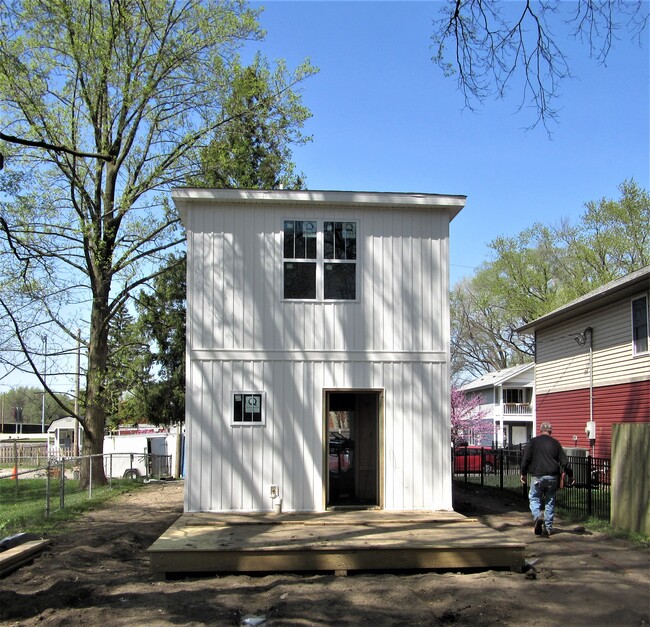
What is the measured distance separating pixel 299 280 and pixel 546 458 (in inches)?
187

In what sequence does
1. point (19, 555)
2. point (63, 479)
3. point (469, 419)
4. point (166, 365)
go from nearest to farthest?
point (19, 555), point (63, 479), point (166, 365), point (469, 419)

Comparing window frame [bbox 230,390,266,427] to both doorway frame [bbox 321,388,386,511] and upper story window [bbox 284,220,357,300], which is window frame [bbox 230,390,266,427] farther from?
upper story window [bbox 284,220,357,300]

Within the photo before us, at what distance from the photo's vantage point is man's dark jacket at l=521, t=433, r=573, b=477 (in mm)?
10641

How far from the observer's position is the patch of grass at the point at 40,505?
11.7 metres

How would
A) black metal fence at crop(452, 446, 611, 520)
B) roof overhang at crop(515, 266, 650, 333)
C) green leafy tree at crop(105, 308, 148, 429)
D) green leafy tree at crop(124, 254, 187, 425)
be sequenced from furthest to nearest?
1. green leafy tree at crop(124, 254, 187, 425)
2. green leafy tree at crop(105, 308, 148, 429)
3. roof overhang at crop(515, 266, 650, 333)
4. black metal fence at crop(452, 446, 611, 520)

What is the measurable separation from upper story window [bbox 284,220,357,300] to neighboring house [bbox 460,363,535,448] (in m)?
35.3

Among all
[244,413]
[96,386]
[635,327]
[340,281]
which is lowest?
[244,413]

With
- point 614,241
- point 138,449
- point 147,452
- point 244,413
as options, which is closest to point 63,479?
point 244,413

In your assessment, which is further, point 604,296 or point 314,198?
point 604,296

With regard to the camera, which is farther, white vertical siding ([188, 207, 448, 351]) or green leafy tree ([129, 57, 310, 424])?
green leafy tree ([129, 57, 310, 424])

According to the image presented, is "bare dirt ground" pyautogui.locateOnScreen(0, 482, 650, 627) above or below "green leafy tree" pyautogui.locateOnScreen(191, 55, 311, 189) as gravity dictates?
below

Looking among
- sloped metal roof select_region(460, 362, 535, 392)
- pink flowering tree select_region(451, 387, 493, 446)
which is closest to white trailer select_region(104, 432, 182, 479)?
pink flowering tree select_region(451, 387, 493, 446)

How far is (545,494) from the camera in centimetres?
1095

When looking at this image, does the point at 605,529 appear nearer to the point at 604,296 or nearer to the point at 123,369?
the point at 604,296
